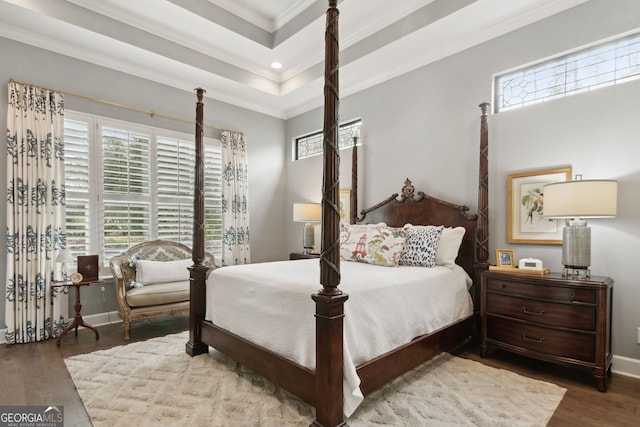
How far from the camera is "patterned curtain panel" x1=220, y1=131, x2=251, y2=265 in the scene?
480 cm

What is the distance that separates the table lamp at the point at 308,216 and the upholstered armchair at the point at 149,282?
5.06 ft

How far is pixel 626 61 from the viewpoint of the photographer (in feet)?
8.57

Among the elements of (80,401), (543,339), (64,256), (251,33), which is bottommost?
(80,401)

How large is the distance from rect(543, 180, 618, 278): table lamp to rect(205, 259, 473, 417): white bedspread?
0.85 m

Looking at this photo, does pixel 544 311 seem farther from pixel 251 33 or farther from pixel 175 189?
pixel 175 189

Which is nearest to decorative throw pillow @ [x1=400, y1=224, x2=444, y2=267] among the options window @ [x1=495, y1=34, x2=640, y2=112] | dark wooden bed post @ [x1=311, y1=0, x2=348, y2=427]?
window @ [x1=495, y1=34, x2=640, y2=112]

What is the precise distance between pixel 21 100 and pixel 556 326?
16.5ft

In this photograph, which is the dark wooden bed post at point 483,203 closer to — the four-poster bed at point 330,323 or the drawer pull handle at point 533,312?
the four-poster bed at point 330,323

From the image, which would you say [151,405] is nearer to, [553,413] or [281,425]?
[281,425]

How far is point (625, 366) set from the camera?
8.23ft

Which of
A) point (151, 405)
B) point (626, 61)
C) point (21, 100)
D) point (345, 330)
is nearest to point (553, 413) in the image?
point (345, 330)

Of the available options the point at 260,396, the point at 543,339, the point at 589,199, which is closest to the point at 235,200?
the point at 260,396

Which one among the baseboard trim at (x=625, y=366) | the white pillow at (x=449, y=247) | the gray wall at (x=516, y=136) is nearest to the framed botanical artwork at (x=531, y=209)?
the gray wall at (x=516, y=136)

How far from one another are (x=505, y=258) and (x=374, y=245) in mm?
1117
